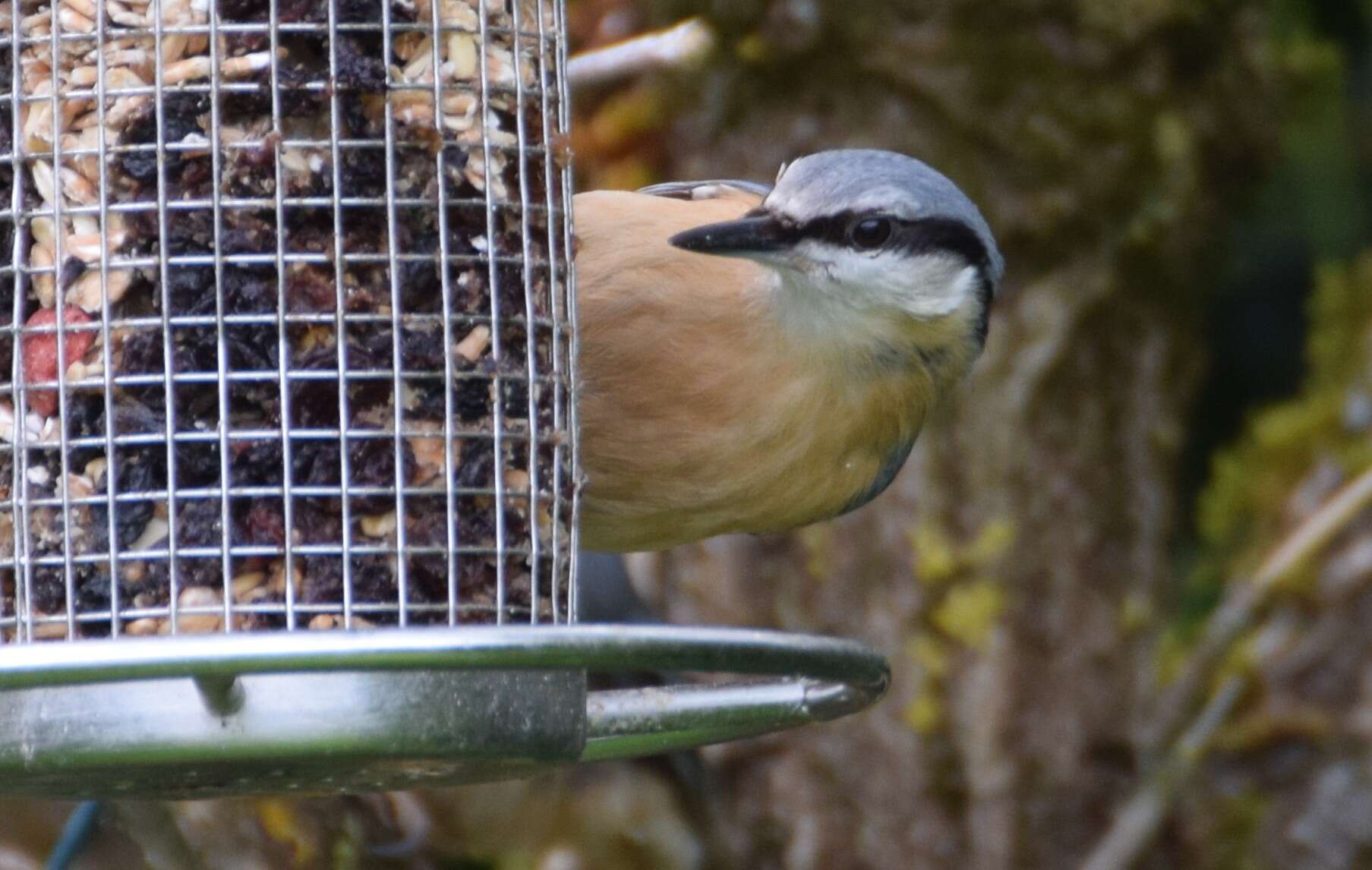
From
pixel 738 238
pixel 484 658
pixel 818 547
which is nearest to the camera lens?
pixel 484 658

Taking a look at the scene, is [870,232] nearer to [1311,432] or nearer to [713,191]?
[713,191]

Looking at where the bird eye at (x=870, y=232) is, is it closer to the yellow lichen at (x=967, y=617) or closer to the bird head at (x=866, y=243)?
the bird head at (x=866, y=243)

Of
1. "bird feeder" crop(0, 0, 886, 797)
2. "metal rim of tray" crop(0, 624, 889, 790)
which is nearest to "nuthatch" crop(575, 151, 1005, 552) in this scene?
"bird feeder" crop(0, 0, 886, 797)

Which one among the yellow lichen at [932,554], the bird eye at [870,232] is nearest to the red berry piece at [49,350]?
the bird eye at [870,232]

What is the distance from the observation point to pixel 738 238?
3.15 meters

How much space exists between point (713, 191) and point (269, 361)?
5.50 feet

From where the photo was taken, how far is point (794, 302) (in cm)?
351

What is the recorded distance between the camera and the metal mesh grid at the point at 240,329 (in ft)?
8.22

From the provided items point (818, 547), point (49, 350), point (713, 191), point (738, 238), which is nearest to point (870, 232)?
point (738, 238)

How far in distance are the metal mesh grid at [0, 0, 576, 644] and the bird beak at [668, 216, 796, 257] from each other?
1.78 feet

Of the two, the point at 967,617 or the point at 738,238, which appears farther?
the point at 967,617

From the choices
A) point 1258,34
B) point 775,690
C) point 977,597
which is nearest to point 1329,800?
point 977,597

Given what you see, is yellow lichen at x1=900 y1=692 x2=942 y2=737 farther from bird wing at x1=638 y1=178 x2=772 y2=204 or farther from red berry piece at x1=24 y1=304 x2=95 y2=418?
red berry piece at x1=24 y1=304 x2=95 y2=418

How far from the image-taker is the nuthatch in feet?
11.2
